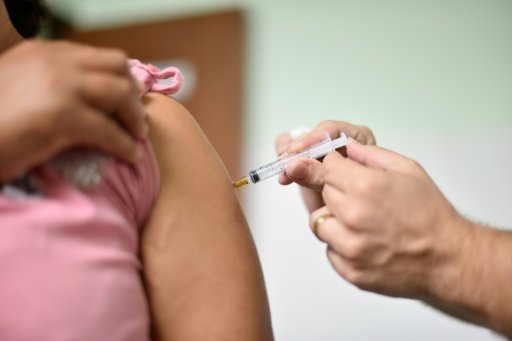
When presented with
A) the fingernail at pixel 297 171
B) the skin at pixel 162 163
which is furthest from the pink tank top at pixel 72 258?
the fingernail at pixel 297 171

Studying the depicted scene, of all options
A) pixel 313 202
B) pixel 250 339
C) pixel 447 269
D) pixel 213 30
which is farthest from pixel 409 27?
pixel 250 339

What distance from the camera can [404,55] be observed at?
2.10 metres

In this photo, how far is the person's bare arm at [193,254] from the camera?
62 centimetres

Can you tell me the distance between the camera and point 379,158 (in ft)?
2.54

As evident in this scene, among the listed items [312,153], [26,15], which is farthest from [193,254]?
[26,15]

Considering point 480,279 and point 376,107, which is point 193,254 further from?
point 376,107

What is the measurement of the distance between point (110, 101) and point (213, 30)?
2003mm

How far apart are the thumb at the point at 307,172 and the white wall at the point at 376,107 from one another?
1282mm

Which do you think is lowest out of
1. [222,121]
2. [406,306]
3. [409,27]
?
[406,306]

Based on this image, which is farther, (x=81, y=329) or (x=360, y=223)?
(x=360, y=223)

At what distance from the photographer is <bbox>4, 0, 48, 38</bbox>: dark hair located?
98 cm

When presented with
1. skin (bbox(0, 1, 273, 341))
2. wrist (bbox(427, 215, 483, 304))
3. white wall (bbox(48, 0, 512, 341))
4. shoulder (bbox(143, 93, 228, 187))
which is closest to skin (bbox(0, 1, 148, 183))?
skin (bbox(0, 1, 273, 341))

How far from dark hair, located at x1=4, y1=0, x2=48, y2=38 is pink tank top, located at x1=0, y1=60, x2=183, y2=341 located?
1.95 ft

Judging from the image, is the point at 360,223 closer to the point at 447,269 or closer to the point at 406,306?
the point at 447,269
